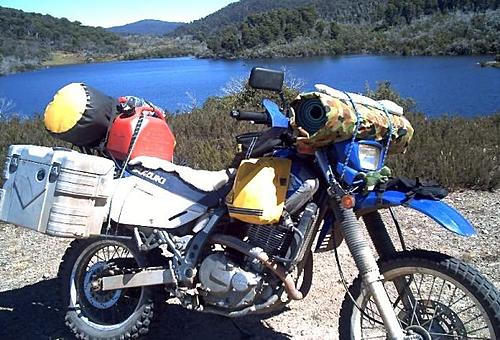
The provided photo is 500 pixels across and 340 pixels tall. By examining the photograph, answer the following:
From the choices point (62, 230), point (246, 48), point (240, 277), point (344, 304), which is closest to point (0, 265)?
point (62, 230)

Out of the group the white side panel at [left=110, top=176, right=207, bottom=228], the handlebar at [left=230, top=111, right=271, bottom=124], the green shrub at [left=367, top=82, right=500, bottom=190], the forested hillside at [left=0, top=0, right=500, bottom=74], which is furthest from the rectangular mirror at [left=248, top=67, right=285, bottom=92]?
the forested hillside at [left=0, top=0, right=500, bottom=74]

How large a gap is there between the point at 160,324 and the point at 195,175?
4.03ft

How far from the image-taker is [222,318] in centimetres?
418

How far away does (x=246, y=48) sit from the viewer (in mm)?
83875

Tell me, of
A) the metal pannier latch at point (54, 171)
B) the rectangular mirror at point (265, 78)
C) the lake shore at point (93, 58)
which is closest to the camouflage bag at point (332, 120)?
the rectangular mirror at point (265, 78)

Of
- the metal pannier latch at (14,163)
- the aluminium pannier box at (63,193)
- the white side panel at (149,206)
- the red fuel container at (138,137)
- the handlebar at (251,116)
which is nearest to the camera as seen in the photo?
the handlebar at (251,116)

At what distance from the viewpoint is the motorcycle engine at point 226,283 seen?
318 cm

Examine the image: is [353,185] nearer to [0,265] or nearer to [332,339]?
[332,339]

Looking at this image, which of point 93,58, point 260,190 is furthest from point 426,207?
point 93,58

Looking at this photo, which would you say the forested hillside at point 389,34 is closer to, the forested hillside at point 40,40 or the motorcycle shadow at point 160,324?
the forested hillside at point 40,40

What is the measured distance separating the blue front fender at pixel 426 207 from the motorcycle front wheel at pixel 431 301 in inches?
7.2

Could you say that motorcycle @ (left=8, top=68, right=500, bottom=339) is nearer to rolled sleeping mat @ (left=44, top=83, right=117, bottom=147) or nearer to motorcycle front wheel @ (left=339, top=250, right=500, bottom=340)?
motorcycle front wheel @ (left=339, top=250, right=500, bottom=340)

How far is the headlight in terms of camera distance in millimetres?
2967

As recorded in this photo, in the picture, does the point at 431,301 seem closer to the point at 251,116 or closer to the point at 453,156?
the point at 251,116
